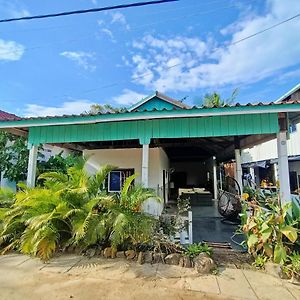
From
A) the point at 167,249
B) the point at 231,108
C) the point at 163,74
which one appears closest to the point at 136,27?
the point at 231,108

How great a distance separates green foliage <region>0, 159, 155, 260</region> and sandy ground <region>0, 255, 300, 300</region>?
1.51 feet

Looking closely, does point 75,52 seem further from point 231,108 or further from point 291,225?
point 291,225

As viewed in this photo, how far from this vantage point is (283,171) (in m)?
5.89

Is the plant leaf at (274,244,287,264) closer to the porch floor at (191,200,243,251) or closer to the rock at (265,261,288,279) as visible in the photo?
the rock at (265,261,288,279)

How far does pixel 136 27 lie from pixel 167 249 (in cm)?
622

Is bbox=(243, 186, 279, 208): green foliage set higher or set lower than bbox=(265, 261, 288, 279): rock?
higher

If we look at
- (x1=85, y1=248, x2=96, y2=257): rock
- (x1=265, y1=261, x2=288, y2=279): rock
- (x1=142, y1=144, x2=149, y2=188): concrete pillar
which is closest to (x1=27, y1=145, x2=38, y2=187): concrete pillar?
(x1=85, y1=248, x2=96, y2=257): rock

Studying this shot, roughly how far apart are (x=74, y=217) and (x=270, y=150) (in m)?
17.5

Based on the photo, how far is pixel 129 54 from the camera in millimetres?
11797

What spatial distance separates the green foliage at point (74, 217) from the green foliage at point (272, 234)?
6.74ft

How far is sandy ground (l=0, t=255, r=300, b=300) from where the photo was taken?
12.4 feet

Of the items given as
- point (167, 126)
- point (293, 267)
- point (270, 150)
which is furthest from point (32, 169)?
point (270, 150)

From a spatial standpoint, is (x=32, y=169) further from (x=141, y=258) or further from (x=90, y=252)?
(x=141, y=258)

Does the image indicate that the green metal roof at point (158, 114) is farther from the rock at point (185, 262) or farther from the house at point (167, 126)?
the rock at point (185, 262)
